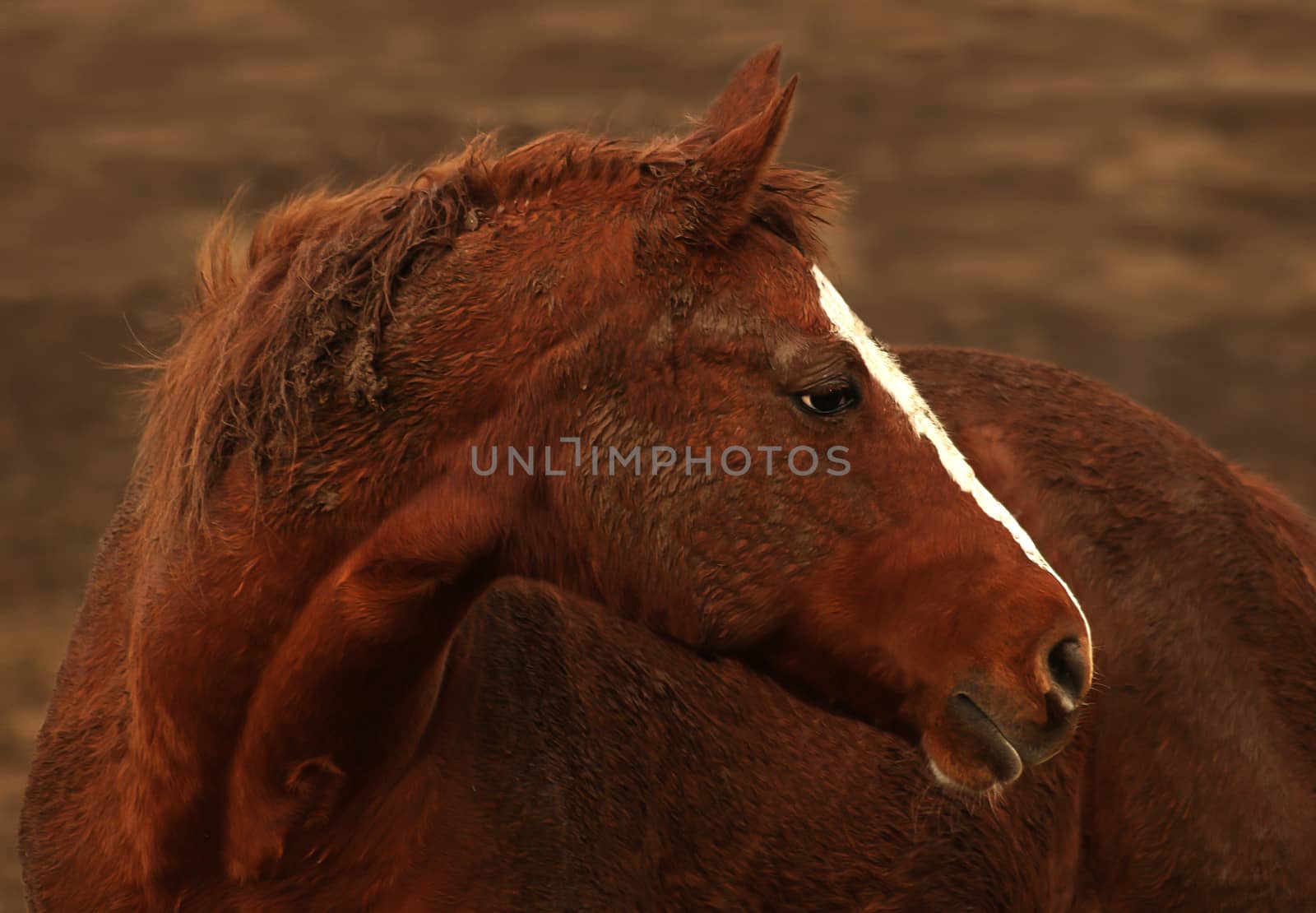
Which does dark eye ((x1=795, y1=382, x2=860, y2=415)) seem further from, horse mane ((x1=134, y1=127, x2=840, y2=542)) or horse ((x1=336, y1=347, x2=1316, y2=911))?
horse ((x1=336, y1=347, x2=1316, y2=911))

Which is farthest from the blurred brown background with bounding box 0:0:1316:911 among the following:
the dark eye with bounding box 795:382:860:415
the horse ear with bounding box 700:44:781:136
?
the dark eye with bounding box 795:382:860:415

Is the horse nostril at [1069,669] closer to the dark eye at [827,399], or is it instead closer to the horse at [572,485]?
the horse at [572,485]

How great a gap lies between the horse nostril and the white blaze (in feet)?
0.22

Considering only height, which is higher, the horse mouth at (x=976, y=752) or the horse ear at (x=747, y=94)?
the horse ear at (x=747, y=94)

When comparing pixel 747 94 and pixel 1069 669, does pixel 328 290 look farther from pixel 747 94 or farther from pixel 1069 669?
pixel 1069 669

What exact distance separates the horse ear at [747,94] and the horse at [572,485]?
9.4 inches

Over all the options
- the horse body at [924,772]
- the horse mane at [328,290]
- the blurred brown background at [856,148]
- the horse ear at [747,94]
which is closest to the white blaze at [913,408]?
the horse mane at [328,290]

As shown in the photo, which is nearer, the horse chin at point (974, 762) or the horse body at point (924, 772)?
the horse chin at point (974, 762)

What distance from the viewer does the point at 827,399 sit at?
2184mm

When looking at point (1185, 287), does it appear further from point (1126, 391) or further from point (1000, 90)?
point (1000, 90)

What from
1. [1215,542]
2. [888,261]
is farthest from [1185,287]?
[1215,542]

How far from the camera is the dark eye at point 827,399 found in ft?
7.11

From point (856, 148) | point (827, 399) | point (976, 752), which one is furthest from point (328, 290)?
point (856, 148)

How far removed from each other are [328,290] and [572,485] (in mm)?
460
